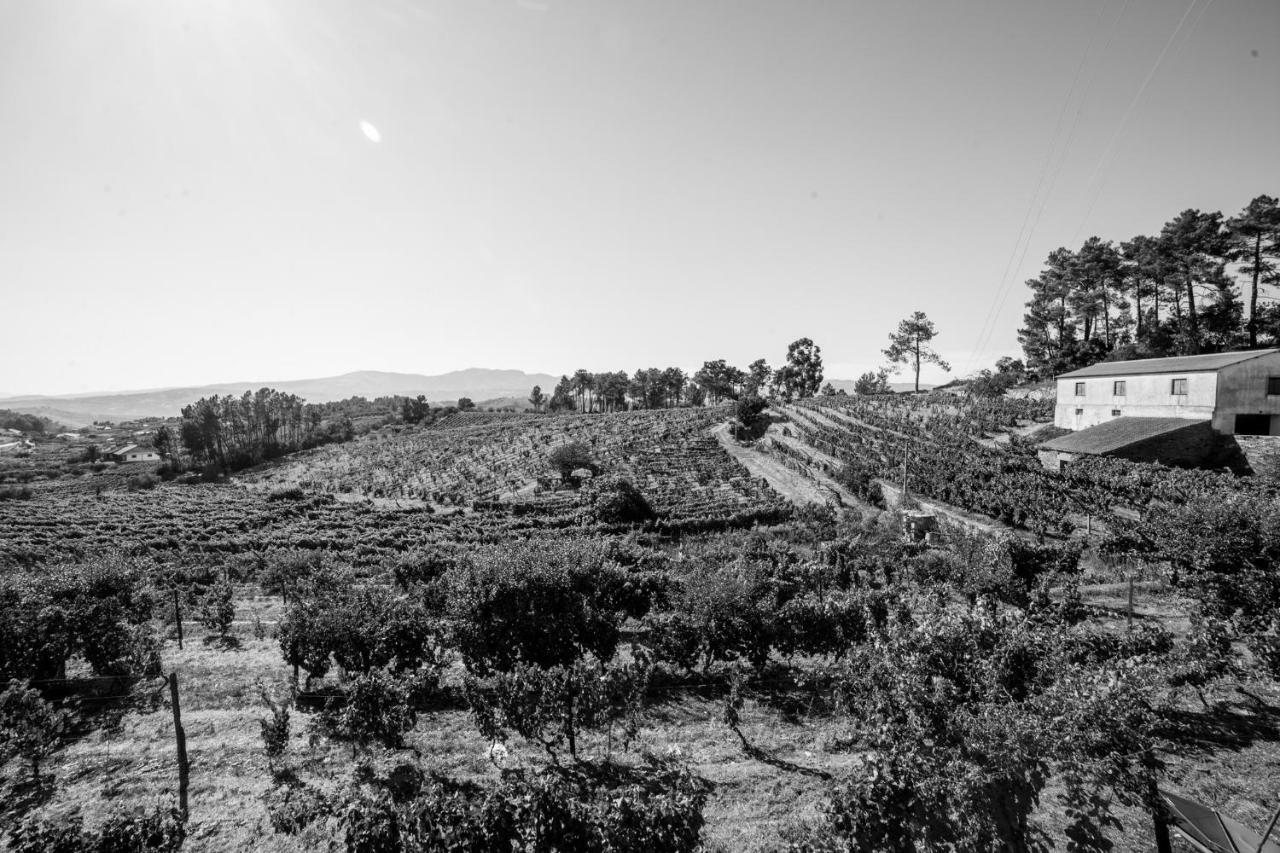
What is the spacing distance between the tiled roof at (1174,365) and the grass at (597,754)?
3091cm

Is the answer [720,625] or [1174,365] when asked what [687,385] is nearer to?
[1174,365]

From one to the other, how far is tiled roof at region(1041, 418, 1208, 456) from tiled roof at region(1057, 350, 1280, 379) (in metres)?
3.70

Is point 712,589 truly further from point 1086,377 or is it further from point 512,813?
point 1086,377

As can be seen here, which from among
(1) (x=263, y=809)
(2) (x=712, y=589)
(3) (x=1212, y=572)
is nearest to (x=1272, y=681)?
(3) (x=1212, y=572)

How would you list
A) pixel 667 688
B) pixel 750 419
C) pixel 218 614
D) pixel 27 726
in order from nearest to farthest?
pixel 27 726, pixel 667 688, pixel 218 614, pixel 750 419

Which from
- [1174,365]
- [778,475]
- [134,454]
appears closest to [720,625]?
[778,475]

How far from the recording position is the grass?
30.0 ft

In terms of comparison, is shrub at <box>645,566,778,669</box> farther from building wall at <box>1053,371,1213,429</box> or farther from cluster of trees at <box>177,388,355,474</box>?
cluster of trees at <box>177,388,355,474</box>

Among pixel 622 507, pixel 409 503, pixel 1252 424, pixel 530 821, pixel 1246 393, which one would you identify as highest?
pixel 1246 393

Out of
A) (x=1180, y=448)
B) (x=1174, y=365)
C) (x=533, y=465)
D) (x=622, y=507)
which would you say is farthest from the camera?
(x=533, y=465)

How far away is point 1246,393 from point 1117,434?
6.59 meters

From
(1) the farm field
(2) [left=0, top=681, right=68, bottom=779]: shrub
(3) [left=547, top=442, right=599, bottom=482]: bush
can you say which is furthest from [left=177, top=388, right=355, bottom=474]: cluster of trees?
(2) [left=0, top=681, right=68, bottom=779]: shrub

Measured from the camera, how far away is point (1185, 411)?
3425 centimetres

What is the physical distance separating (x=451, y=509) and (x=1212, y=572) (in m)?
49.7
